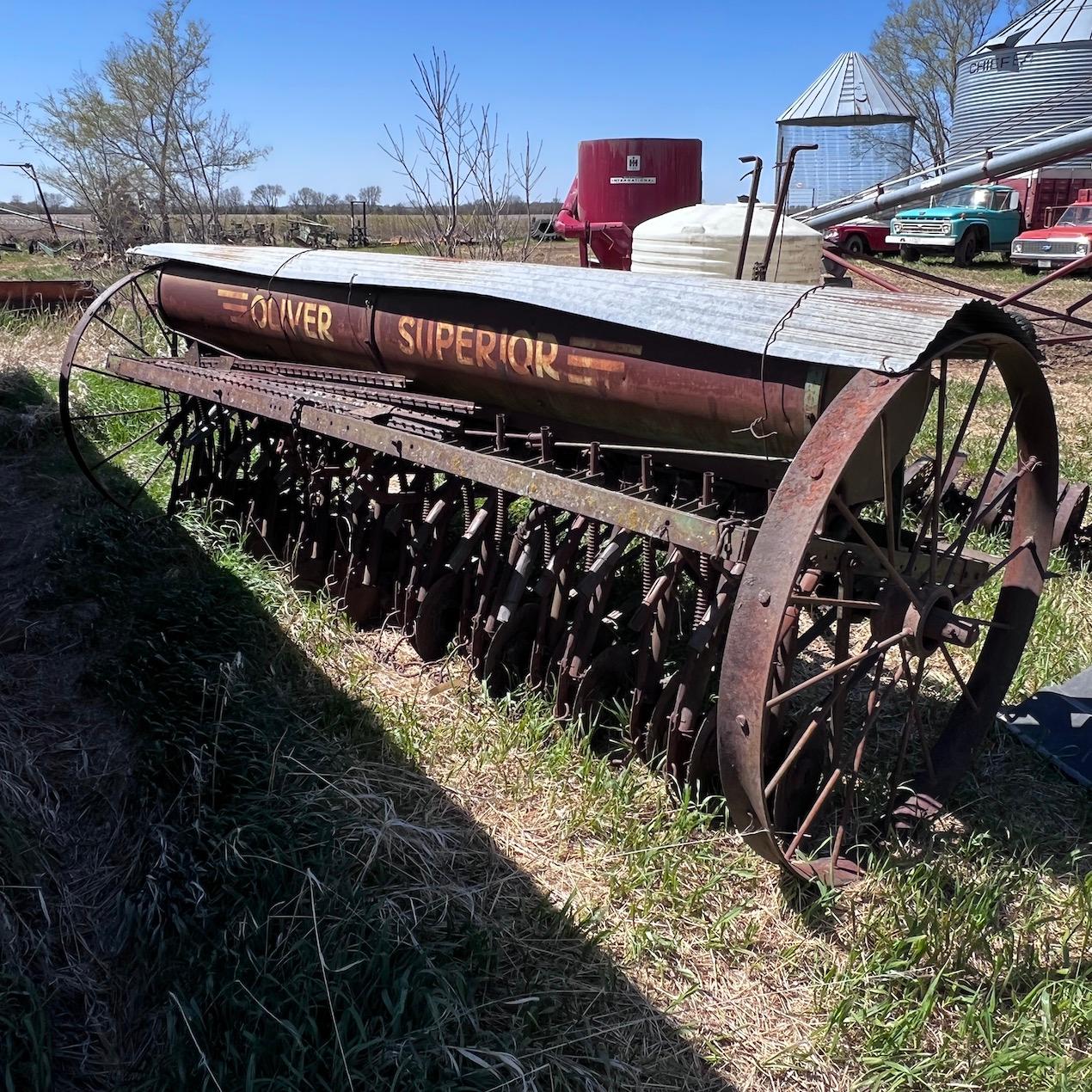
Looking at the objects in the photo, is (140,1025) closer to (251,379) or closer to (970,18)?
(251,379)

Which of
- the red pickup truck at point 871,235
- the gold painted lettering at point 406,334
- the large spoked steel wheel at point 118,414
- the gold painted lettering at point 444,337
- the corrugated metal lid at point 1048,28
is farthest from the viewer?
the corrugated metal lid at point 1048,28

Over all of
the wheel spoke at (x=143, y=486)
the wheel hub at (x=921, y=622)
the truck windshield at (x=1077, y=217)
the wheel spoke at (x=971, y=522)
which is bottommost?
the wheel spoke at (x=143, y=486)

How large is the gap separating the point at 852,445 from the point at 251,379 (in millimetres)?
2881

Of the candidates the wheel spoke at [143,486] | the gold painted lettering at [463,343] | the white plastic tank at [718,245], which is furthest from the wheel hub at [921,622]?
the wheel spoke at [143,486]

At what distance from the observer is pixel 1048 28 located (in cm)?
2280

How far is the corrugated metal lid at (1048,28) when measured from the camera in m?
22.0

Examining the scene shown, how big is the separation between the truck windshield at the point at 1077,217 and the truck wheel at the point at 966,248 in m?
1.57

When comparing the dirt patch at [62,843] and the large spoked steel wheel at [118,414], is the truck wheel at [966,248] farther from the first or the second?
the dirt patch at [62,843]

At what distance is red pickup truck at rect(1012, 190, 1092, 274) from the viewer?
1645 cm

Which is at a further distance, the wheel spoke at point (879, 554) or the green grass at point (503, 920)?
the wheel spoke at point (879, 554)

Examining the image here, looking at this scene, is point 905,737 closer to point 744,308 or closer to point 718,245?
point 744,308

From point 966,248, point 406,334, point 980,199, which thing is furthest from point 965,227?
point 406,334

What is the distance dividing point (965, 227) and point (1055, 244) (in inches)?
102

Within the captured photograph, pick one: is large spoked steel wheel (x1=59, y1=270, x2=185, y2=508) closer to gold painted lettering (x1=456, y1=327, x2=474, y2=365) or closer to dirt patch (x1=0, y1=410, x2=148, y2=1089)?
dirt patch (x1=0, y1=410, x2=148, y2=1089)
